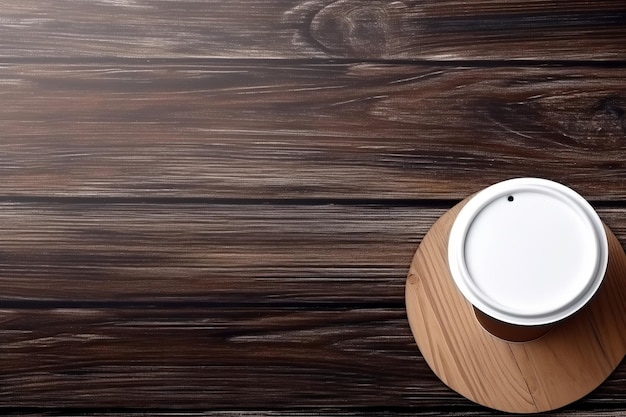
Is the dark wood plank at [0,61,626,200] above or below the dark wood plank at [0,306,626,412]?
above

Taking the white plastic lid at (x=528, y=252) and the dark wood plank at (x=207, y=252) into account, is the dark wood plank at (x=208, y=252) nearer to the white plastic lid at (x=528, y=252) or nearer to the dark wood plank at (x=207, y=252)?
the dark wood plank at (x=207, y=252)

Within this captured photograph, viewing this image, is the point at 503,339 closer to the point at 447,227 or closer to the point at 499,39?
the point at 447,227

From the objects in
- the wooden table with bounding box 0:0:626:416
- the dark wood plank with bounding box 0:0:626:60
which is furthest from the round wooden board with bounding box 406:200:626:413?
the dark wood plank with bounding box 0:0:626:60

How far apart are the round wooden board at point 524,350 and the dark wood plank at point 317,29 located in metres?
0.17

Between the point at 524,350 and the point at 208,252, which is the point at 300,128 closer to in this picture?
the point at 208,252

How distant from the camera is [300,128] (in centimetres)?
65

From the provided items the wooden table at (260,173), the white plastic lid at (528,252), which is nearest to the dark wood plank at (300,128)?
the wooden table at (260,173)

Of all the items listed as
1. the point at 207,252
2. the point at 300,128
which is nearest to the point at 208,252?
the point at 207,252

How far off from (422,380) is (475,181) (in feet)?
0.50

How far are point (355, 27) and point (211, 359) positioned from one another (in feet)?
0.92

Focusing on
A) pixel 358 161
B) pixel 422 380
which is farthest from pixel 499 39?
pixel 422 380

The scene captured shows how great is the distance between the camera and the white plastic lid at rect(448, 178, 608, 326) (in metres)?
0.51

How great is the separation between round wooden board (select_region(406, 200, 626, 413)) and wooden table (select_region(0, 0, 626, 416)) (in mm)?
24

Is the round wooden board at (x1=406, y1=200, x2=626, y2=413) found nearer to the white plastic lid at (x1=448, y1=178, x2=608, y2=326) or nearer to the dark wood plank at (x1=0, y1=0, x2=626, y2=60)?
the white plastic lid at (x1=448, y1=178, x2=608, y2=326)
